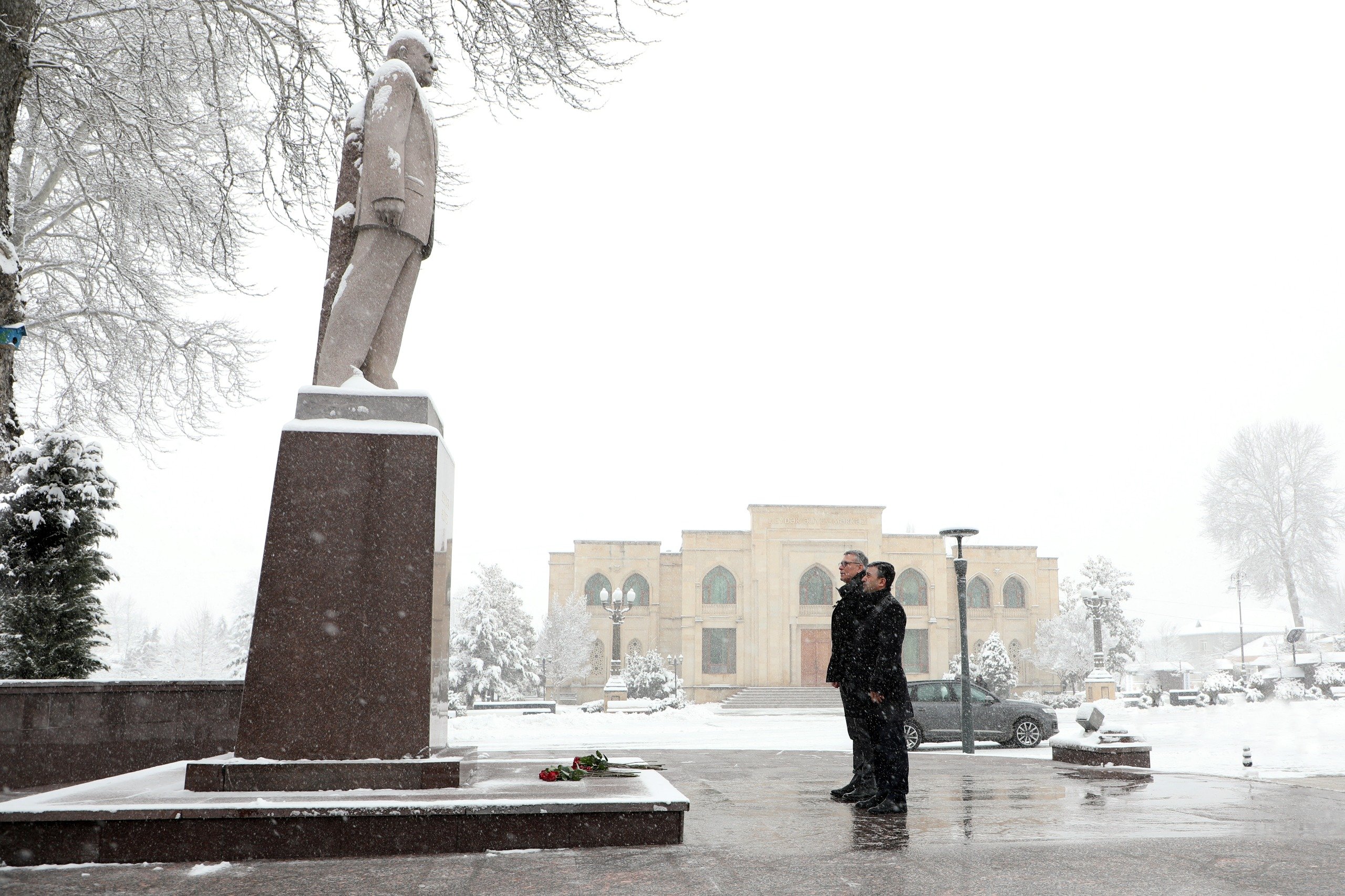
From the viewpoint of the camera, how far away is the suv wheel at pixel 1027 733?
17719 mm

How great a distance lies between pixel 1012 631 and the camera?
46.9 meters

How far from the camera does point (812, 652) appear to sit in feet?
145

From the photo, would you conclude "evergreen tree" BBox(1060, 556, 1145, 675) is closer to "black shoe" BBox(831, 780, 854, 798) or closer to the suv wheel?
the suv wheel

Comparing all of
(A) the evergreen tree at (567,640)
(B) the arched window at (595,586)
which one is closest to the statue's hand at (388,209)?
(A) the evergreen tree at (567,640)

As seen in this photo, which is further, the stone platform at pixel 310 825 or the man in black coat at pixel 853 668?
the man in black coat at pixel 853 668

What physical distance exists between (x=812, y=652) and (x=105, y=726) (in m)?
38.2

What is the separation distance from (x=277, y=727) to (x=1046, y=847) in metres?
3.43

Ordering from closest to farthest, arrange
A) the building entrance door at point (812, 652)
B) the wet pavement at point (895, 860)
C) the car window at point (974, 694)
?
the wet pavement at point (895, 860)
the car window at point (974, 694)
the building entrance door at point (812, 652)

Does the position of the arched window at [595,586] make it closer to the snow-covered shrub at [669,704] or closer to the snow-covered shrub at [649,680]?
the snow-covered shrub at [649,680]

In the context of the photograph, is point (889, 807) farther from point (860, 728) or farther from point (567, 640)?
point (567, 640)

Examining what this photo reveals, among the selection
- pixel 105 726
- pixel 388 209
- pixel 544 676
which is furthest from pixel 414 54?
pixel 544 676

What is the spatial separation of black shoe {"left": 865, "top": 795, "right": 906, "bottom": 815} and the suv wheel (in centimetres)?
1405

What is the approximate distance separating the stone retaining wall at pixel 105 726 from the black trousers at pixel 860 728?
4973 mm

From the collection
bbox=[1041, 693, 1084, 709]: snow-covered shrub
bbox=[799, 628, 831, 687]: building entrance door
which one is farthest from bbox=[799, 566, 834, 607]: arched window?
bbox=[1041, 693, 1084, 709]: snow-covered shrub
